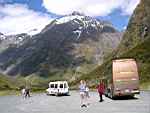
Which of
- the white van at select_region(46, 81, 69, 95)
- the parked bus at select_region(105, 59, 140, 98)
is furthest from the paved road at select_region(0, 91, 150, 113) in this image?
the white van at select_region(46, 81, 69, 95)

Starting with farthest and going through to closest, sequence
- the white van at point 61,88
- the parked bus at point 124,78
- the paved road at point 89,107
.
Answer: the white van at point 61,88 → the parked bus at point 124,78 → the paved road at point 89,107

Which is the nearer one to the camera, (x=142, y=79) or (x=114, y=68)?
(x=114, y=68)

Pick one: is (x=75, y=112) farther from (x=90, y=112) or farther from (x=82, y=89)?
(x=82, y=89)

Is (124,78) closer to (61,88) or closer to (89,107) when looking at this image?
(89,107)

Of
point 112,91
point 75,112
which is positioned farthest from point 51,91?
point 75,112

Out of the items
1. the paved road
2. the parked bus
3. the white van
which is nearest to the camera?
the paved road

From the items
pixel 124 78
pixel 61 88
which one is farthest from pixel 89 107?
pixel 61 88

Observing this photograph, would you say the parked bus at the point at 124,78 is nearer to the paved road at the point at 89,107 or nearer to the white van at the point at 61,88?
the paved road at the point at 89,107

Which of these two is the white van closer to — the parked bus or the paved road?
the paved road

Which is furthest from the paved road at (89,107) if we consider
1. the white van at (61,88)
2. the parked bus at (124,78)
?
the white van at (61,88)

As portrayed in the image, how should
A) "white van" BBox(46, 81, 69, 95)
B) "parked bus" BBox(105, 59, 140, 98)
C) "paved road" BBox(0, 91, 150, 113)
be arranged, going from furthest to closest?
"white van" BBox(46, 81, 69, 95)
"parked bus" BBox(105, 59, 140, 98)
"paved road" BBox(0, 91, 150, 113)

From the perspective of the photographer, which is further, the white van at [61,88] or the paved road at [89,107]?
the white van at [61,88]

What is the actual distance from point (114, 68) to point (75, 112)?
20447 mm

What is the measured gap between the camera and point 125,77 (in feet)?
169
